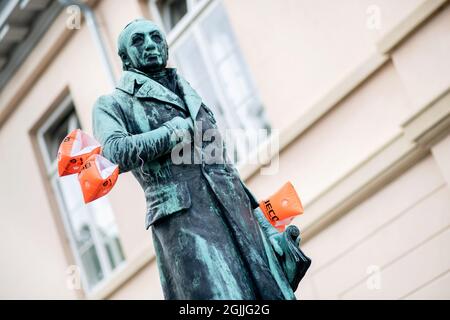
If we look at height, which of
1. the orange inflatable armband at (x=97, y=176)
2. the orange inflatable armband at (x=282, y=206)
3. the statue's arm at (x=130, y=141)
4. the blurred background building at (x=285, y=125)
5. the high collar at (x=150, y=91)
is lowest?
the orange inflatable armband at (x=282, y=206)

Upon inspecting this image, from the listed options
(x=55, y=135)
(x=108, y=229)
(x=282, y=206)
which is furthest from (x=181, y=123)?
(x=55, y=135)

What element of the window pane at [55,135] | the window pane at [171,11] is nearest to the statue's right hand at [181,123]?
the window pane at [171,11]

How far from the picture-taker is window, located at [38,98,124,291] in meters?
15.1

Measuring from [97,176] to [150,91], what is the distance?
2.16 ft

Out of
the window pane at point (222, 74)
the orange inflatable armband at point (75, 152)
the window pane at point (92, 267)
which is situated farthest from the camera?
the window pane at point (92, 267)

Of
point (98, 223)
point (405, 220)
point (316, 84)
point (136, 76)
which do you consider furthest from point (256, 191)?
point (136, 76)

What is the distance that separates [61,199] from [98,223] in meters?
0.98

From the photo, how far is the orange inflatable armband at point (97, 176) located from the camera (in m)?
4.22

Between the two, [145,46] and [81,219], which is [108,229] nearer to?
[81,219]

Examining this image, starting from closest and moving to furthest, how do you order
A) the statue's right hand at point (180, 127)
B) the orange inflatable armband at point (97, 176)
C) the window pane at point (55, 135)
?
1. the orange inflatable armband at point (97, 176)
2. the statue's right hand at point (180, 127)
3. the window pane at point (55, 135)

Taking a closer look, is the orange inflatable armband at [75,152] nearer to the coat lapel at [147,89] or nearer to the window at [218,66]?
the coat lapel at [147,89]

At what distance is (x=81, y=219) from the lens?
1585cm

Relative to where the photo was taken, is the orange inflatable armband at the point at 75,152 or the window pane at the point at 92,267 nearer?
the orange inflatable armband at the point at 75,152

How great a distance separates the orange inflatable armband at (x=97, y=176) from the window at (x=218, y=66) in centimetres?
779
